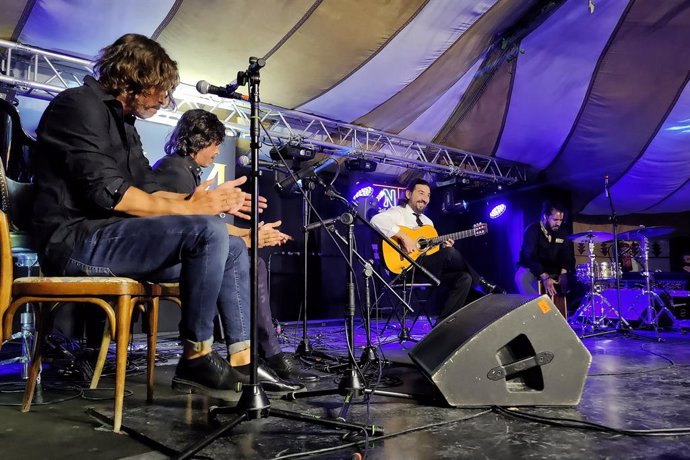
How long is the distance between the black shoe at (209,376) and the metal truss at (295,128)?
1910 millimetres

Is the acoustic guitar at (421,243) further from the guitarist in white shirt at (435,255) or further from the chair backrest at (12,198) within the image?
A: the chair backrest at (12,198)

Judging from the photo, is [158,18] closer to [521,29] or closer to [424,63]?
[424,63]

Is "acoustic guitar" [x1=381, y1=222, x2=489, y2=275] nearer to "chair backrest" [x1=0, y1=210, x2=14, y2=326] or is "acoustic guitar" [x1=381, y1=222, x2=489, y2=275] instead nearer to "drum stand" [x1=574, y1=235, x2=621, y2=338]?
"drum stand" [x1=574, y1=235, x2=621, y2=338]

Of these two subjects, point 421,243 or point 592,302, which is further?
point 592,302

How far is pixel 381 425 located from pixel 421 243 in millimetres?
3338

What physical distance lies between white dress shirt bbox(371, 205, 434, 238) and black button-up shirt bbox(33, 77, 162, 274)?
136 inches

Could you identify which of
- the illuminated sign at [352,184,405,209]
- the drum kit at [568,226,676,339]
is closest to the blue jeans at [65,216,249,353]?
the drum kit at [568,226,676,339]

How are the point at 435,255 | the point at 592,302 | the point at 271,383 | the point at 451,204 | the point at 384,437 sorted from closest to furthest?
the point at 384,437, the point at 271,383, the point at 435,255, the point at 592,302, the point at 451,204

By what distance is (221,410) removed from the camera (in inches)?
60.8

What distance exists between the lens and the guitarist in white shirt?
449cm

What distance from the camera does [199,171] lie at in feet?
8.84

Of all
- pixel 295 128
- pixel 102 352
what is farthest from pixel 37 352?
pixel 295 128

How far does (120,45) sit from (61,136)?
0.45 meters

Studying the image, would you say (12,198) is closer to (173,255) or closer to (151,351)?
(151,351)
